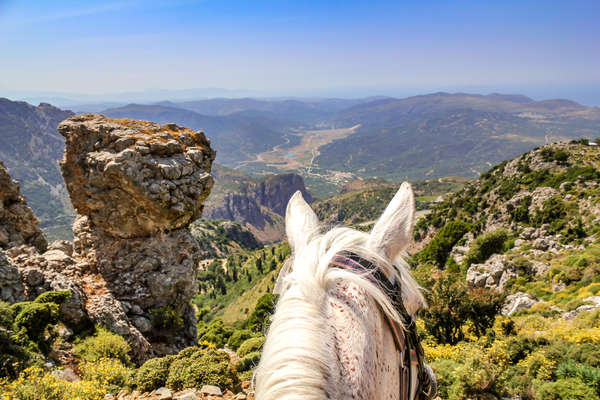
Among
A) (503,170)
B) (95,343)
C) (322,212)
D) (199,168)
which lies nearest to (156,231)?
(199,168)

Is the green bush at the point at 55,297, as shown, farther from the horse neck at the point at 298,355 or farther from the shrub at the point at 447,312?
the shrub at the point at 447,312

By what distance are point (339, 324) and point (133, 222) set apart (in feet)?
50.1

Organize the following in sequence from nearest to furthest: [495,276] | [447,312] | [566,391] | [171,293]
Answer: [566,391], [447,312], [171,293], [495,276]

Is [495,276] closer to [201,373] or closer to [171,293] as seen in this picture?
[201,373]

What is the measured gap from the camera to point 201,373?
7.45 metres

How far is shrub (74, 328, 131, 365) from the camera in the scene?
33.1 ft

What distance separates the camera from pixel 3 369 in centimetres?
757

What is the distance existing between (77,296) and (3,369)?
13.8 ft

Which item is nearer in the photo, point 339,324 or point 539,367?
point 339,324

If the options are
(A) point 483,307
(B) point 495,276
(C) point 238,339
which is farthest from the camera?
(C) point 238,339

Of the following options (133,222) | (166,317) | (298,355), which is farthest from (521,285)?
(133,222)

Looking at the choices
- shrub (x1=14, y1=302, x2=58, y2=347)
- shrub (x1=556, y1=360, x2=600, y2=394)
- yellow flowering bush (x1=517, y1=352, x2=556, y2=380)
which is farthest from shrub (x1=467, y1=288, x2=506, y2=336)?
shrub (x1=14, y1=302, x2=58, y2=347)

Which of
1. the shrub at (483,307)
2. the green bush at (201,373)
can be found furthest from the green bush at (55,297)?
the shrub at (483,307)

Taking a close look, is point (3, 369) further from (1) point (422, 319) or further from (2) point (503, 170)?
(2) point (503, 170)
